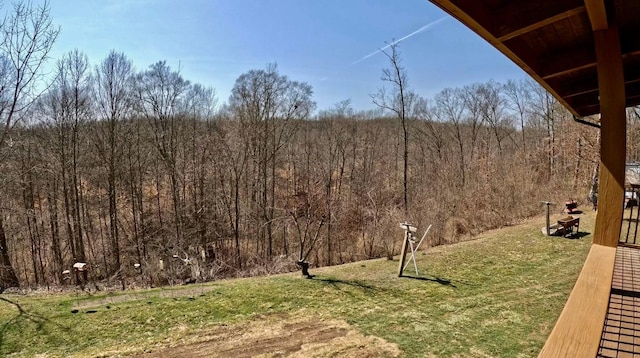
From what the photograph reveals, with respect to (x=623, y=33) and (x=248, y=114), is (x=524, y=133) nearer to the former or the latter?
(x=248, y=114)

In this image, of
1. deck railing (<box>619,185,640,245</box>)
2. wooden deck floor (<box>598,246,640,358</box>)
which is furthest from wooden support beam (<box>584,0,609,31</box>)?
wooden deck floor (<box>598,246,640,358</box>)

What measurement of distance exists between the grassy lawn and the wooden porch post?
97.7 inches

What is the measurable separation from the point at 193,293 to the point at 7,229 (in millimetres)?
12115

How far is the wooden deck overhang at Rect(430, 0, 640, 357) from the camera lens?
1.78m

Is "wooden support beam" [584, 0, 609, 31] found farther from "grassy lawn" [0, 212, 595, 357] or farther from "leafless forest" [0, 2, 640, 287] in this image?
"leafless forest" [0, 2, 640, 287]

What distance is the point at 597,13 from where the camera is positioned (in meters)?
2.01

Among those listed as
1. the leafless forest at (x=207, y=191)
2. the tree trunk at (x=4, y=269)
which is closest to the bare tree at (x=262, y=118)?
the leafless forest at (x=207, y=191)

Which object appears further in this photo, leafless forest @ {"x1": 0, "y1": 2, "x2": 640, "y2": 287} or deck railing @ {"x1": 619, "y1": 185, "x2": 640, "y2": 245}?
leafless forest @ {"x1": 0, "y1": 2, "x2": 640, "y2": 287}

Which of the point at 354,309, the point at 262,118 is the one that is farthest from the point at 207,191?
the point at 354,309

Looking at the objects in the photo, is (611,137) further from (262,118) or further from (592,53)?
(262,118)

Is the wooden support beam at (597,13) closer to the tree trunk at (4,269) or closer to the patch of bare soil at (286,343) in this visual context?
the patch of bare soil at (286,343)

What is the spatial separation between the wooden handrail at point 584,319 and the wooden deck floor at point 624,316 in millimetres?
542

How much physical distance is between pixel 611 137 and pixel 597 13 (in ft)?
2.69

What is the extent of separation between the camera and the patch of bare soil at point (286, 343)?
4.29 metres
